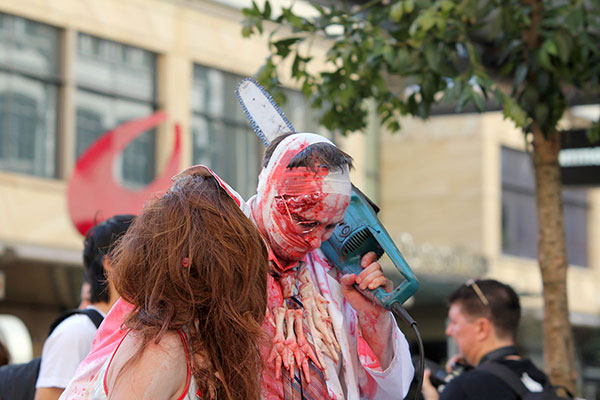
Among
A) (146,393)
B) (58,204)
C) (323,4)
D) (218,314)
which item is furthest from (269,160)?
(58,204)

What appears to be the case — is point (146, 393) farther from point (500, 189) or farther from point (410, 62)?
point (500, 189)

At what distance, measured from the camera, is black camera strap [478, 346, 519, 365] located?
447cm

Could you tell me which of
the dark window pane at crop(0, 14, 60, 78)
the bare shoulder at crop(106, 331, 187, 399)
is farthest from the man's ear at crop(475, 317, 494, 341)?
the dark window pane at crop(0, 14, 60, 78)

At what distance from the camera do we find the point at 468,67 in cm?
494

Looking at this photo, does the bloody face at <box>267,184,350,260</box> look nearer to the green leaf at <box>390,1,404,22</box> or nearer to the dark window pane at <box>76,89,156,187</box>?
the green leaf at <box>390,1,404,22</box>

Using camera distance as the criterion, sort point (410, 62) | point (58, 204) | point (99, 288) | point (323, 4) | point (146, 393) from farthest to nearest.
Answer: point (58, 204) < point (323, 4) < point (410, 62) < point (99, 288) < point (146, 393)

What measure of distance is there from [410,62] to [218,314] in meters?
2.59

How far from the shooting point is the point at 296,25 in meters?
4.68

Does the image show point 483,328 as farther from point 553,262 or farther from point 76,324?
point 76,324

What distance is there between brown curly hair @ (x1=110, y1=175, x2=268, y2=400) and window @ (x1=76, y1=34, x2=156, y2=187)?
604 inches

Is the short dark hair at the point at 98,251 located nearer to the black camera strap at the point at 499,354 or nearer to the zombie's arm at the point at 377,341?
the zombie's arm at the point at 377,341

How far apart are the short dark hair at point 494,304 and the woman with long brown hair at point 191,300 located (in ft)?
8.23

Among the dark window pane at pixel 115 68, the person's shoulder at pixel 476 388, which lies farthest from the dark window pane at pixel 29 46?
the person's shoulder at pixel 476 388

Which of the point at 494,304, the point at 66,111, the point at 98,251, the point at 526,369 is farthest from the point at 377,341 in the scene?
→ the point at 66,111
